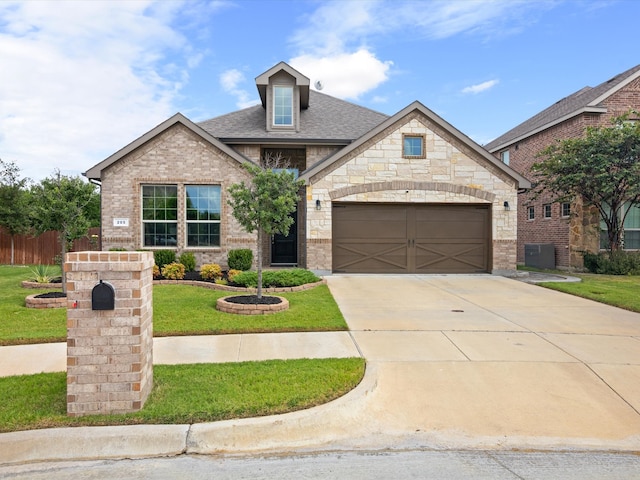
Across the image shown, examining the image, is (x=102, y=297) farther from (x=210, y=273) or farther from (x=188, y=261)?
(x=188, y=261)

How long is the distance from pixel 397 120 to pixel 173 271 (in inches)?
358

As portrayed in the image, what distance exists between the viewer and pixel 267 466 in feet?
10.9

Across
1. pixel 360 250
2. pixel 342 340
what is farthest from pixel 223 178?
pixel 342 340

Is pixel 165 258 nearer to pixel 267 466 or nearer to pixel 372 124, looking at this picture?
pixel 372 124

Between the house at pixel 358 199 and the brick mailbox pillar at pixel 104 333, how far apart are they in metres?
10.7

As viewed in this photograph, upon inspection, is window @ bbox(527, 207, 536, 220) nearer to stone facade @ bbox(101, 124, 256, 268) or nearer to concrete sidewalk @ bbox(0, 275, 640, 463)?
concrete sidewalk @ bbox(0, 275, 640, 463)

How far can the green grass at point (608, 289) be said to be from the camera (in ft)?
31.8

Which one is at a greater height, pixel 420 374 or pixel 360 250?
pixel 360 250

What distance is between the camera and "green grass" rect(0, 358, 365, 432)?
381 cm

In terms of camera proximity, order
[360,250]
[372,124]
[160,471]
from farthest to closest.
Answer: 1. [372,124]
2. [360,250]
3. [160,471]

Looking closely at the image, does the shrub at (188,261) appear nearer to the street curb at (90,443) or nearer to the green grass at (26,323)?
the green grass at (26,323)

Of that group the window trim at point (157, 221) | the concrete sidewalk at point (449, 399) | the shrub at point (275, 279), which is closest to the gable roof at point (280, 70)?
the window trim at point (157, 221)

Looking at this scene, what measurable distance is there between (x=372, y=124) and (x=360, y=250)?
6363 mm

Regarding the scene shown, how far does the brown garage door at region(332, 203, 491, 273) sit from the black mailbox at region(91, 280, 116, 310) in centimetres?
1129
